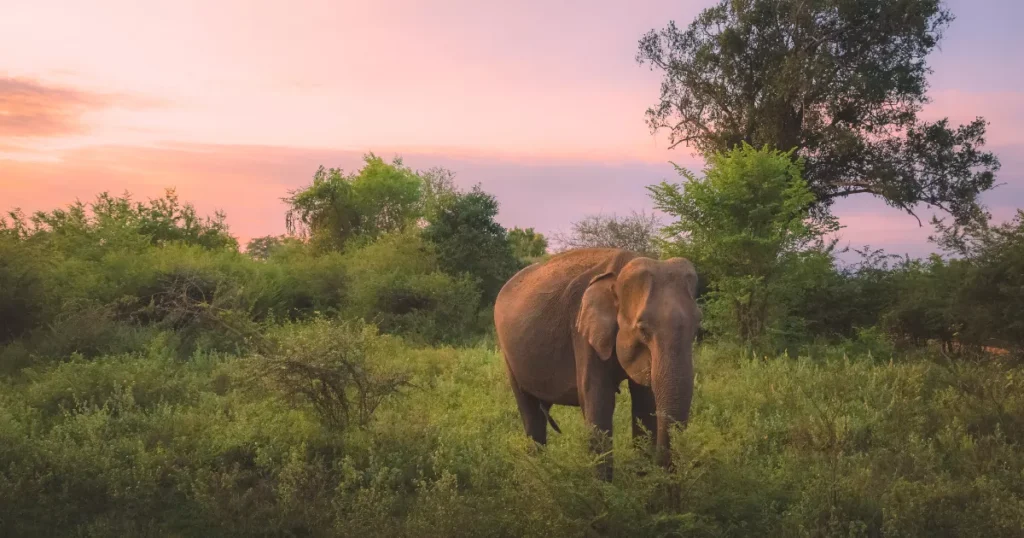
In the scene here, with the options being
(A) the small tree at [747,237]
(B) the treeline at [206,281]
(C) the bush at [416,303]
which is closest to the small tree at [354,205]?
(B) the treeline at [206,281]

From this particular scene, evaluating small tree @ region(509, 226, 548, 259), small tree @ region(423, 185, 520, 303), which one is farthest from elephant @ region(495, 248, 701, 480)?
small tree @ region(509, 226, 548, 259)

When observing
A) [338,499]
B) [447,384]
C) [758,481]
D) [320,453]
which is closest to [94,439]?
[320,453]

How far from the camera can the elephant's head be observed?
5254mm

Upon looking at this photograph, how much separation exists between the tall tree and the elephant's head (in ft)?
65.3

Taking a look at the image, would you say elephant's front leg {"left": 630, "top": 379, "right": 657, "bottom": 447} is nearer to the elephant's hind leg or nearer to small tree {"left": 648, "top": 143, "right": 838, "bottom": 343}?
the elephant's hind leg

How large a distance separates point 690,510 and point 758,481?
3.70ft

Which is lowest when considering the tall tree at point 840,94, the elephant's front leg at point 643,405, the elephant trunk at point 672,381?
the elephant's front leg at point 643,405

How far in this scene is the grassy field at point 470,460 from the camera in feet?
18.7

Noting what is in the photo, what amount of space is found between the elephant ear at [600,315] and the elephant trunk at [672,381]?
1.65ft

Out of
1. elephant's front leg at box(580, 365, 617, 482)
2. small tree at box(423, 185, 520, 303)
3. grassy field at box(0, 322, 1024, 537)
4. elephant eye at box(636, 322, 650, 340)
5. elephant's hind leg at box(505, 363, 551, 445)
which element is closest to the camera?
elephant eye at box(636, 322, 650, 340)

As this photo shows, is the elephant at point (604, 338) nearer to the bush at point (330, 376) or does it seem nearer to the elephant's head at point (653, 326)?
the elephant's head at point (653, 326)

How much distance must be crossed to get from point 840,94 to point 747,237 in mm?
11932

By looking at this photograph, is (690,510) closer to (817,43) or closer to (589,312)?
(589,312)

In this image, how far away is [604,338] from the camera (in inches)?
226
